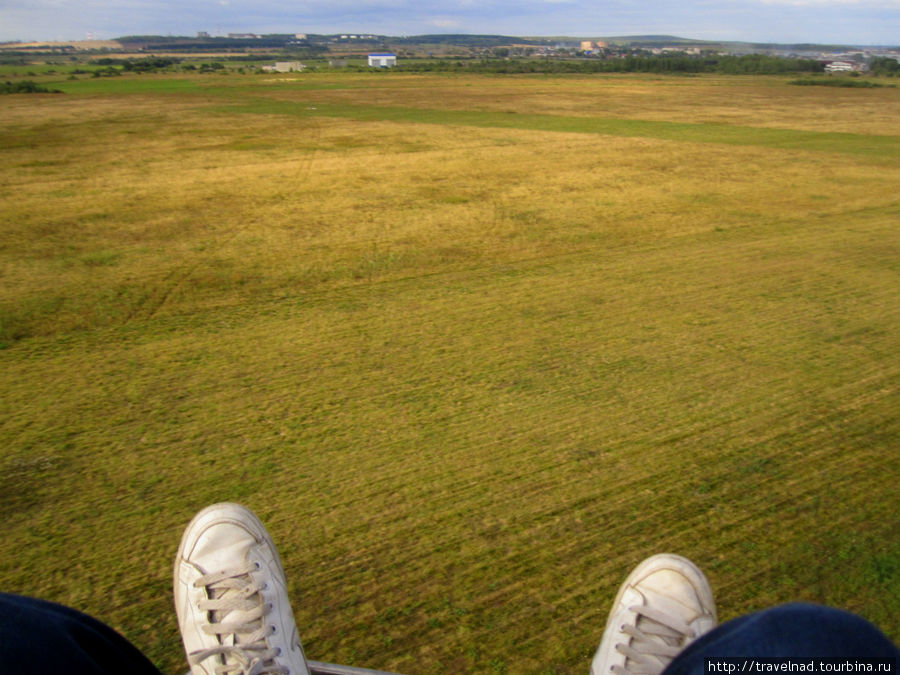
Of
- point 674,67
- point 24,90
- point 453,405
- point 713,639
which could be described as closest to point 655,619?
point 713,639

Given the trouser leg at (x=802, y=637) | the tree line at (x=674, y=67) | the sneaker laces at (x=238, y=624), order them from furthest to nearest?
the tree line at (x=674, y=67) < the sneaker laces at (x=238, y=624) < the trouser leg at (x=802, y=637)

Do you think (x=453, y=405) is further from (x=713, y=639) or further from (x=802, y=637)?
(x=802, y=637)

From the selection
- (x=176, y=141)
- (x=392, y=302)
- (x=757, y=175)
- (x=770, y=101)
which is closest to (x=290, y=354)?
(x=392, y=302)

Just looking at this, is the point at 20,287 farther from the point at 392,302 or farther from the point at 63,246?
the point at 392,302

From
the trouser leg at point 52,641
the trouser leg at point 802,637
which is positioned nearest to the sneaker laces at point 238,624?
the trouser leg at point 52,641

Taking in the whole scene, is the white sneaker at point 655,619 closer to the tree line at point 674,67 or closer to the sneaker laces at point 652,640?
the sneaker laces at point 652,640
